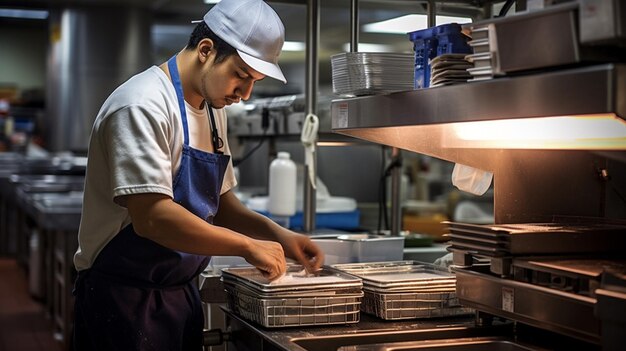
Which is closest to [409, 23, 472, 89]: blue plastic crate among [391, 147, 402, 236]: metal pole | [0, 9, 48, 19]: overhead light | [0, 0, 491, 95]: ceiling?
[0, 0, 491, 95]: ceiling

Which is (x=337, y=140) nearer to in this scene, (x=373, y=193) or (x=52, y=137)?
(x=373, y=193)

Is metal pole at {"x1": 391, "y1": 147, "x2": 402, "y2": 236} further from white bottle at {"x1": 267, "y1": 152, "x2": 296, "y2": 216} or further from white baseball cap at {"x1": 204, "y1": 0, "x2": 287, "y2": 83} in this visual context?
white baseball cap at {"x1": 204, "y1": 0, "x2": 287, "y2": 83}

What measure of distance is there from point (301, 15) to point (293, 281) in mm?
1924

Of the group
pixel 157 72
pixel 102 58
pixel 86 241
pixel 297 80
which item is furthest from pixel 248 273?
pixel 297 80

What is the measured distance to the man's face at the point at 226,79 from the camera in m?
2.24

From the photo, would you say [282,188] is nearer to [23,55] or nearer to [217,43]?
[217,43]

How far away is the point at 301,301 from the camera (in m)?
2.17

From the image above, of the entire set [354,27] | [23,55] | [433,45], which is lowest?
[433,45]

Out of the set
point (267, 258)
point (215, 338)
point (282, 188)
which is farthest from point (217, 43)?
point (282, 188)

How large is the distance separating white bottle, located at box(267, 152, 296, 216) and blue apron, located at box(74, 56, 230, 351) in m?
1.26

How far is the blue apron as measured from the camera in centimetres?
225

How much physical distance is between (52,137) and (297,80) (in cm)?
525

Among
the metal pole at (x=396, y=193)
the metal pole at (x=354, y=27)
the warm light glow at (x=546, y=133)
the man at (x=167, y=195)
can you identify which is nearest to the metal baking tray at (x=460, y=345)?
the man at (x=167, y=195)

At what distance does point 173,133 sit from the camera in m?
2.22
